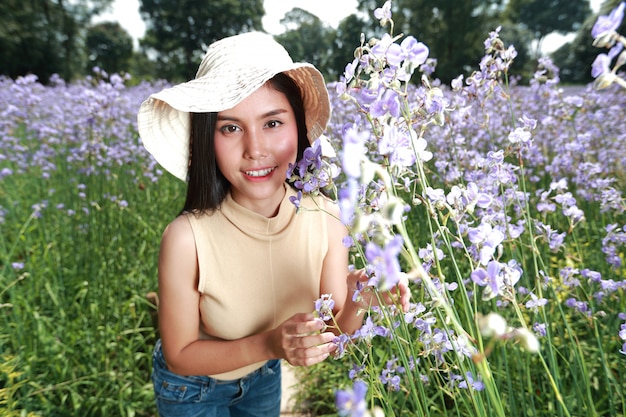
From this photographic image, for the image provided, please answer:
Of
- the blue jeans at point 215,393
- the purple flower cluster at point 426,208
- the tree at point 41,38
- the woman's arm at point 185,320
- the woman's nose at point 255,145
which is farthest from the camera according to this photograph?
the tree at point 41,38

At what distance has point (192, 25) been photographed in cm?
3684

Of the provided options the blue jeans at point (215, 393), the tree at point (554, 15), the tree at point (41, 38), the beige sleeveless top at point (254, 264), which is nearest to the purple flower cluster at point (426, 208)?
the beige sleeveless top at point (254, 264)

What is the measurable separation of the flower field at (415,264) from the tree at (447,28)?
20161 millimetres

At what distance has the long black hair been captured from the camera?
1.40 m

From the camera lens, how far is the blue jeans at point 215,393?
1667mm

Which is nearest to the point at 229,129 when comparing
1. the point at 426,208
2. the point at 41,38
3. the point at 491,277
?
the point at 426,208

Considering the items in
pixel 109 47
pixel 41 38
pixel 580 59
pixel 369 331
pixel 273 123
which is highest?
pixel 109 47

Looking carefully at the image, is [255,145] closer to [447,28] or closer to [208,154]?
[208,154]

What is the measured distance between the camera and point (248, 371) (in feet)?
5.79

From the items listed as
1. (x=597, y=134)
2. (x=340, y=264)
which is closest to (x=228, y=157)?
(x=340, y=264)

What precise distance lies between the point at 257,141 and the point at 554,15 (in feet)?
157

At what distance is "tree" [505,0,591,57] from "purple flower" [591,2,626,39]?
45515mm

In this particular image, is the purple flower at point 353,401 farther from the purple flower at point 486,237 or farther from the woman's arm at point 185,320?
the woman's arm at point 185,320

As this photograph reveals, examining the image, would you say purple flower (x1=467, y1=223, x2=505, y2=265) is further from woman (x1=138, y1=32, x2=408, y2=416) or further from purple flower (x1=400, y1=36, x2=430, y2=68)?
woman (x1=138, y1=32, x2=408, y2=416)
